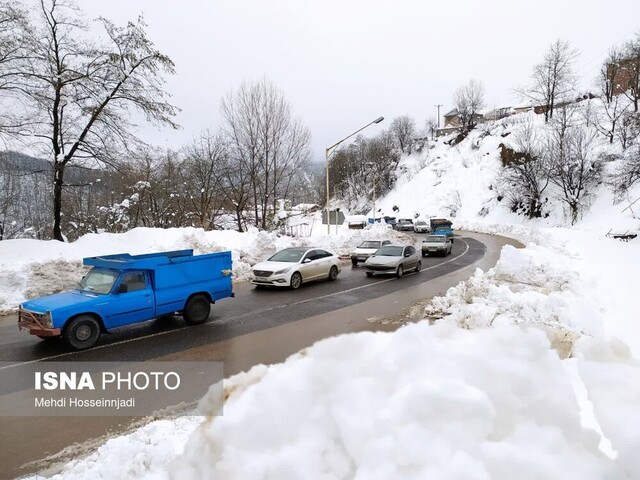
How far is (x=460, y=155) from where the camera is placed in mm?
81250

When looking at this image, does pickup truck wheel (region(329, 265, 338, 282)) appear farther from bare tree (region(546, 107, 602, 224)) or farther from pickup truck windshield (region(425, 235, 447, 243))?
bare tree (region(546, 107, 602, 224))

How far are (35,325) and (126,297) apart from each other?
160 cm

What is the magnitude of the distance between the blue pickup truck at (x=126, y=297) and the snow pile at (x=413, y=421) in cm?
558

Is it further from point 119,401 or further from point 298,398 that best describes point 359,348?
point 119,401

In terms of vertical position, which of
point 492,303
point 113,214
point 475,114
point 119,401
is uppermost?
point 475,114

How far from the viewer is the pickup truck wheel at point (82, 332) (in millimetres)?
7395

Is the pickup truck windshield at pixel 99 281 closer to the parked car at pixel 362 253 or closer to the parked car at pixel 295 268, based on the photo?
the parked car at pixel 295 268

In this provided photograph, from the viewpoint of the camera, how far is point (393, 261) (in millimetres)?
17406

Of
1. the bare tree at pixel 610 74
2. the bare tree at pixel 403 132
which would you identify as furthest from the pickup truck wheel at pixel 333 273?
the bare tree at pixel 403 132

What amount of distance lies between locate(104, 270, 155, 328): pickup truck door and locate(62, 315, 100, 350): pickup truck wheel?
0.79 ft

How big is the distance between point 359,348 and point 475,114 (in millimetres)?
102342

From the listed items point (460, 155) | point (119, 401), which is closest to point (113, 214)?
point (119, 401)

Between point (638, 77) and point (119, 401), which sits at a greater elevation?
point (638, 77)

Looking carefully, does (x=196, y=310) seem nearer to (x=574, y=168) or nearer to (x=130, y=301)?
(x=130, y=301)
